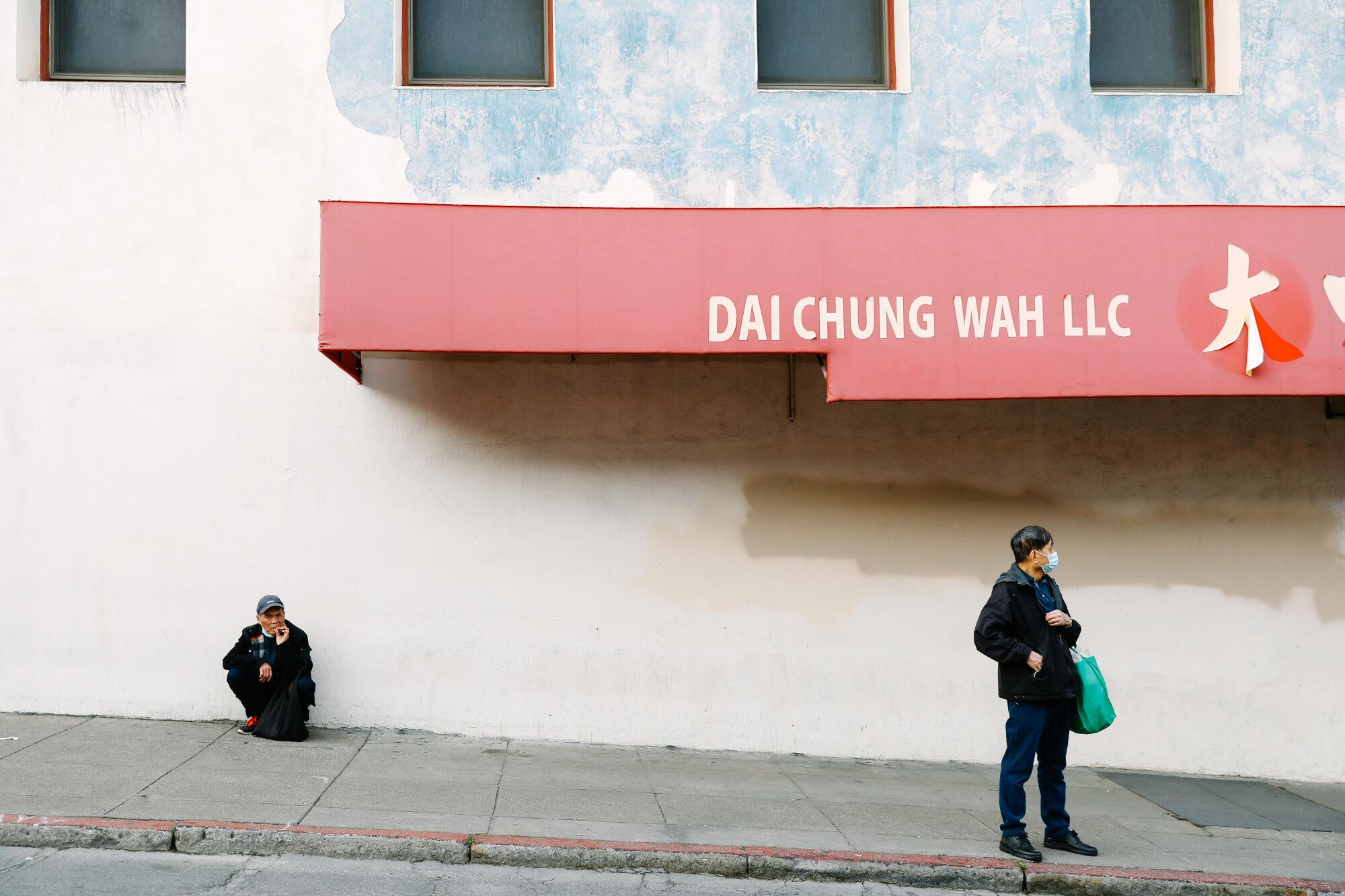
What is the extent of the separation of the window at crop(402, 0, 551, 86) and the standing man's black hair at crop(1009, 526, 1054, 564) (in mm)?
5144

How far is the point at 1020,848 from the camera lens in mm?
5980

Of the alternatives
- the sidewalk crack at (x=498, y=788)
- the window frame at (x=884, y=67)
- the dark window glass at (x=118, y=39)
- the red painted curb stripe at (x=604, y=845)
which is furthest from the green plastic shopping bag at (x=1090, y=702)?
the dark window glass at (x=118, y=39)

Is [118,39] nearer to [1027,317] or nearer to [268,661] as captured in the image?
[268,661]

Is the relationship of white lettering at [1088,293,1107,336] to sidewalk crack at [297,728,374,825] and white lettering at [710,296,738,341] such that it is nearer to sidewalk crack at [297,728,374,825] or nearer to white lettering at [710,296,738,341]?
white lettering at [710,296,738,341]

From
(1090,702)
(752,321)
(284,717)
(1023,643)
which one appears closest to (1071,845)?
(1090,702)

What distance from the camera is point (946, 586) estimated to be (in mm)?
8531

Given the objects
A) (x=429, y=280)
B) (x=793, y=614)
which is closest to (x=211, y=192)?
Answer: (x=429, y=280)

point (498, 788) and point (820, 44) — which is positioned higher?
point (820, 44)

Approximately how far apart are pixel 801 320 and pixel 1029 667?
2722 millimetres

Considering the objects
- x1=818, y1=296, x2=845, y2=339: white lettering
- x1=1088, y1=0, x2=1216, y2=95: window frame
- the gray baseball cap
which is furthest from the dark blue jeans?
x1=1088, y1=0, x2=1216, y2=95: window frame

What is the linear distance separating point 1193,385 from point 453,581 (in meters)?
5.50

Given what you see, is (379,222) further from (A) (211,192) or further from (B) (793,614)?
(B) (793,614)

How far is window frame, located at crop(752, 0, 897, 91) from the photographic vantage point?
8625mm

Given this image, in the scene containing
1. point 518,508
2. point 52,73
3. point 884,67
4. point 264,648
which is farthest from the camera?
point 884,67
